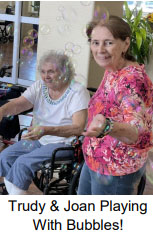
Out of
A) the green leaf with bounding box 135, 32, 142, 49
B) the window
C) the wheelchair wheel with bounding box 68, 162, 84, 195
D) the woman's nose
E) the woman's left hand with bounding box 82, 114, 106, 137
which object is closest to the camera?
the woman's left hand with bounding box 82, 114, 106, 137

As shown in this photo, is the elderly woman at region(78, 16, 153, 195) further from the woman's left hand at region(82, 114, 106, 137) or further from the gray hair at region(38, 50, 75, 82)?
the gray hair at region(38, 50, 75, 82)

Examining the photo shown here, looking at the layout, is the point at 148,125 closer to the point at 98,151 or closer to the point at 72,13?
the point at 98,151

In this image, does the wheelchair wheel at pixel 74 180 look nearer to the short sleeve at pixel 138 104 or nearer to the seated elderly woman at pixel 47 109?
the seated elderly woman at pixel 47 109

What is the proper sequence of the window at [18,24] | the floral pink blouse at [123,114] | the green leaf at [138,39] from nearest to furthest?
1. the floral pink blouse at [123,114]
2. the green leaf at [138,39]
3. the window at [18,24]

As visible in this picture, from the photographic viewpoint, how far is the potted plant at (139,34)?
358 centimetres

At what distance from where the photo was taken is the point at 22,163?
2.16m

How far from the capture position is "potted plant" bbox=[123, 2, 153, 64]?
3.58 m

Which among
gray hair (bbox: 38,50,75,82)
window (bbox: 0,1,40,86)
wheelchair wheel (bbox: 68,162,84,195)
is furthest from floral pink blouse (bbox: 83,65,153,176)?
window (bbox: 0,1,40,86)

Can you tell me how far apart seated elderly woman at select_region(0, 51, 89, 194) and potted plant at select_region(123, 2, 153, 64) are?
155 centimetres

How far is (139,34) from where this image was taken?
11.7ft

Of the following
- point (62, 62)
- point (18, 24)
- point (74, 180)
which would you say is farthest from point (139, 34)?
point (18, 24)

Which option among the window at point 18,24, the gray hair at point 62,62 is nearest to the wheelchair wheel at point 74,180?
the gray hair at point 62,62

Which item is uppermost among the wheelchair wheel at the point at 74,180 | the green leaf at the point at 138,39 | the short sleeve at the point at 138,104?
the green leaf at the point at 138,39

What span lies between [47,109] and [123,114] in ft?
3.11
